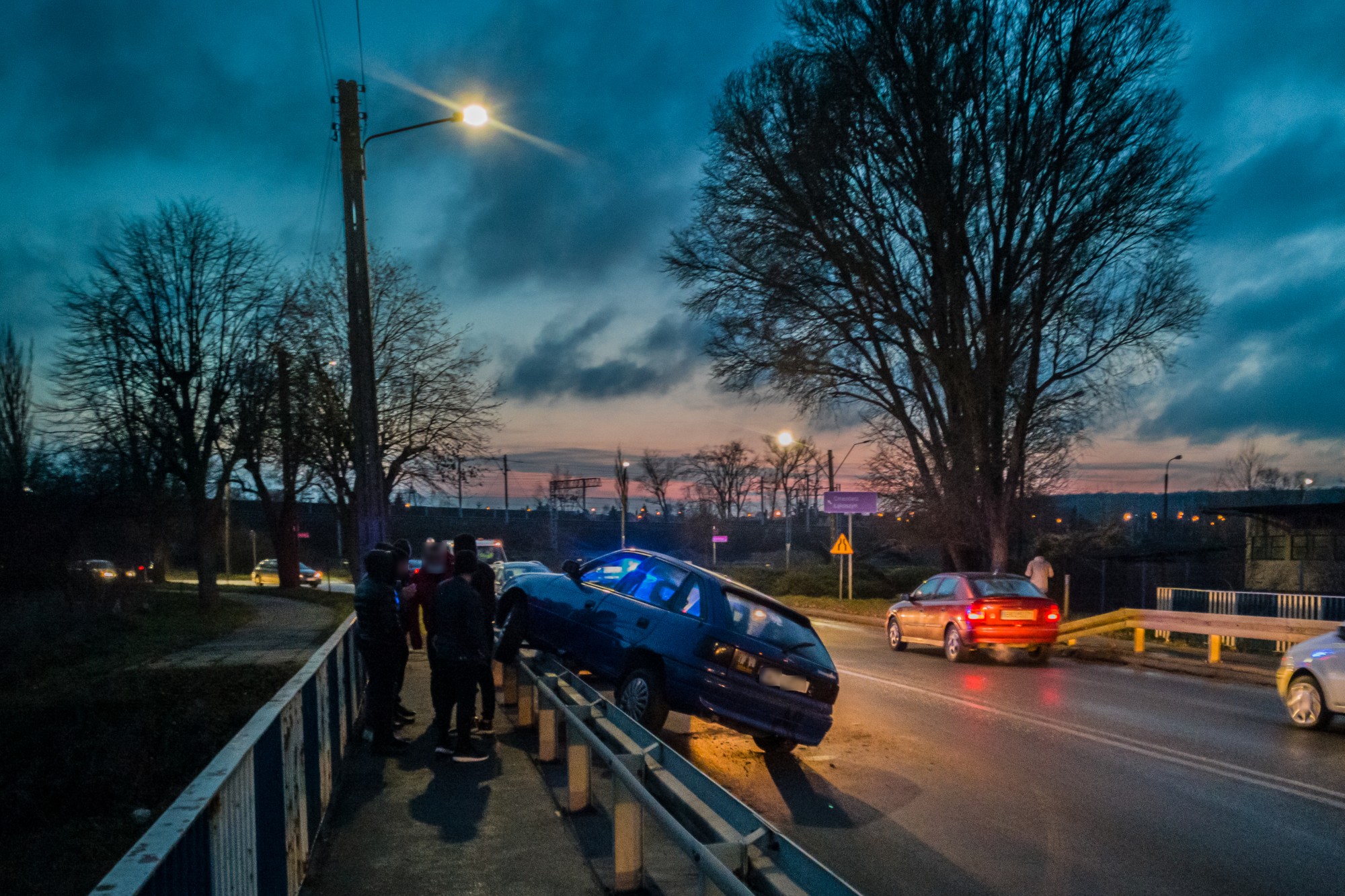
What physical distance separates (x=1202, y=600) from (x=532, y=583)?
18.3m

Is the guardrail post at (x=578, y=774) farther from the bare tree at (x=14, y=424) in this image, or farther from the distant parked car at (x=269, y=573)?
the distant parked car at (x=269, y=573)

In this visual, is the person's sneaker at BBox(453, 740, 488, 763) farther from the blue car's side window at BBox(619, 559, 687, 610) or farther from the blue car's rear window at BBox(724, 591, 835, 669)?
the blue car's rear window at BBox(724, 591, 835, 669)

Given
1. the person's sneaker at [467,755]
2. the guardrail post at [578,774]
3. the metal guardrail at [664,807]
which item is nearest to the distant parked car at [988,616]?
the metal guardrail at [664,807]

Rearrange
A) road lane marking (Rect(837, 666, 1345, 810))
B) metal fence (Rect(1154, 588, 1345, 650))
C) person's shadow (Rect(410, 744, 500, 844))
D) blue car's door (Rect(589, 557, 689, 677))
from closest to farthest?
person's shadow (Rect(410, 744, 500, 844))
road lane marking (Rect(837, 666, 1345, 810))
blue car's door (Rect(589, 557, 689, 677))
metal fence (Rect(1154, 588, 1345, 650))

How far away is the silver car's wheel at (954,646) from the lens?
1755cm

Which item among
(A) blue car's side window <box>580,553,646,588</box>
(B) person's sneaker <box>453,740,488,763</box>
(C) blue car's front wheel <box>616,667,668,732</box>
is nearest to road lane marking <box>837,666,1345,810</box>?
(C) blue car's front wheel <box>616,667,668,732</box>

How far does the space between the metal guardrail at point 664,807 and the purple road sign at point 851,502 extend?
27.2m

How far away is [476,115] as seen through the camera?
13648 mm

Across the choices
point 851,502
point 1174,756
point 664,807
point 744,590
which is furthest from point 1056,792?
point 851,502

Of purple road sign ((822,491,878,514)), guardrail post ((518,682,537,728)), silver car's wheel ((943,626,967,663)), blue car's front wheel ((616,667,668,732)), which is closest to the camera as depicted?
blue car's front wheel ((616,667,668,732))

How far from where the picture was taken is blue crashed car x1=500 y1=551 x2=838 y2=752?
875cm

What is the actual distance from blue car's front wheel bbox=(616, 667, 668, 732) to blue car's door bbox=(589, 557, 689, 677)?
0.30m

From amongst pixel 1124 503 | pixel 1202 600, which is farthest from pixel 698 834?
pixel 1124 503

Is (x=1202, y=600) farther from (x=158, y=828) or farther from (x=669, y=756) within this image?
(x=158, y=828)
